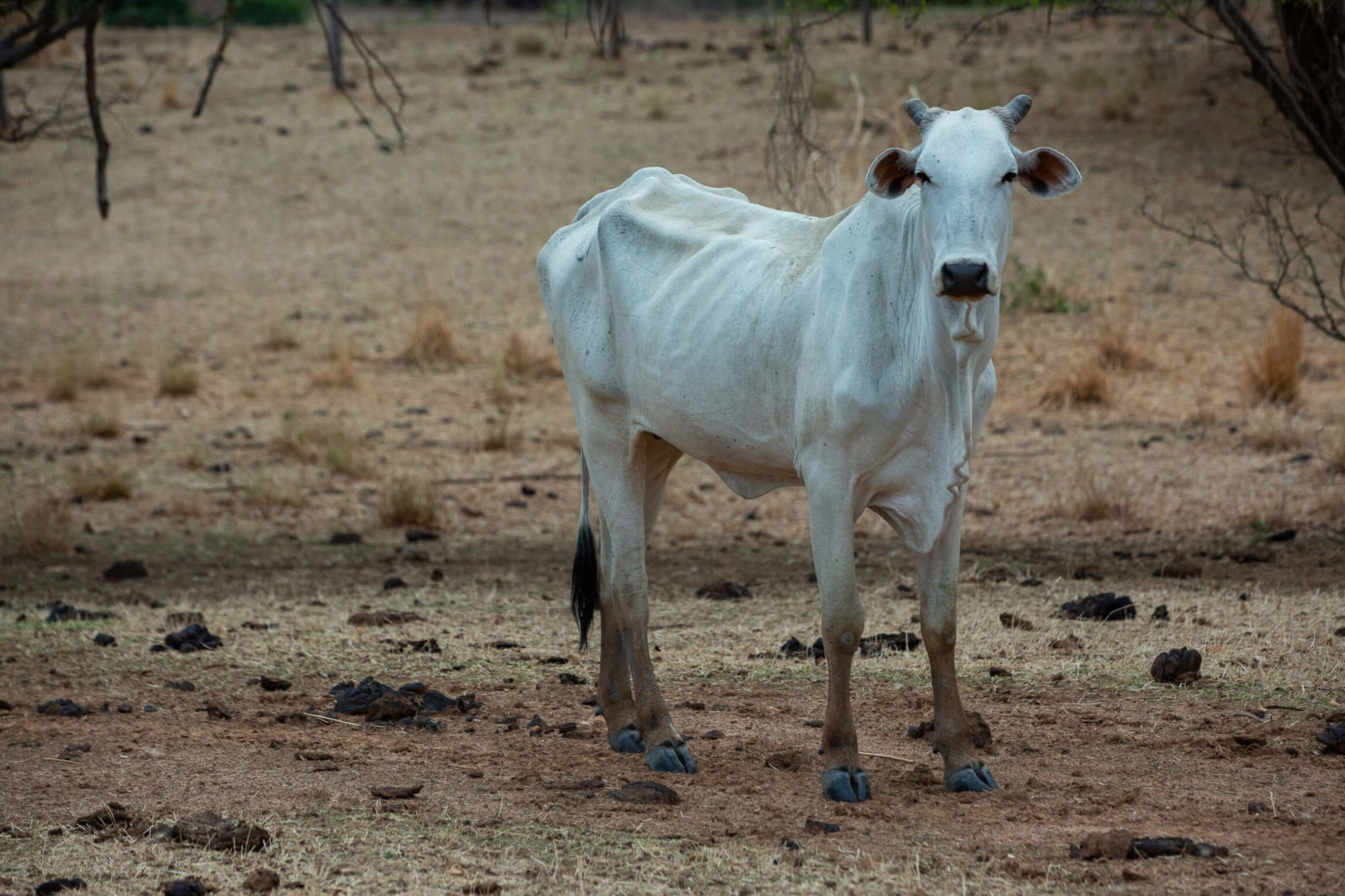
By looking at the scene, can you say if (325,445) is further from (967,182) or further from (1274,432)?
(967,182)

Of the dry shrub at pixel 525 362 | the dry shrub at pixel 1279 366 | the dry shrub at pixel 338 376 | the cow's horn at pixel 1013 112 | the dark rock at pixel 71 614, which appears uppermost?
the cow's horn at pixel 1013 112

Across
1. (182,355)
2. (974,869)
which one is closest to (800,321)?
(974,869)

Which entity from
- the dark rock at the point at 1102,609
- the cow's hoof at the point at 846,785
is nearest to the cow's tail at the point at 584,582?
the cow's hoof at the point at 846,785

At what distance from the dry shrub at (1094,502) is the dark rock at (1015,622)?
2382 mm

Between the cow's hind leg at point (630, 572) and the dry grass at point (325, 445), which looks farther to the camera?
the dry grass at point (325, 445)

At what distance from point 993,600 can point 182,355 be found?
9.04m

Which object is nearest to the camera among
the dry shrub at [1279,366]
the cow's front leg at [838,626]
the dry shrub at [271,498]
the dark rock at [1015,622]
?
the cow's front leg at [838,626]

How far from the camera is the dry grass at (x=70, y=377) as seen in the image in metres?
12.4

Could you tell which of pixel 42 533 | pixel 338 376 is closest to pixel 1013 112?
pixel 42 533

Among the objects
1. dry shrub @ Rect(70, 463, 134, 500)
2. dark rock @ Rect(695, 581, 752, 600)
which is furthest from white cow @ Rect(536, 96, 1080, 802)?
dry shrub @ Rect(70, 463, 134, 500)

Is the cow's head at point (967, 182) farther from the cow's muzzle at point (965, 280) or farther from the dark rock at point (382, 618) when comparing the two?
the dark rock at point (382, 618)

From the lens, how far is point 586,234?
17.8 ft

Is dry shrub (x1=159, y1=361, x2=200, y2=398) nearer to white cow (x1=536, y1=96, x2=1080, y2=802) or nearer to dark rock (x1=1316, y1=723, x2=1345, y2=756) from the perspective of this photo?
white cow (x1=536, y1=96, x2=1080, y2=802)

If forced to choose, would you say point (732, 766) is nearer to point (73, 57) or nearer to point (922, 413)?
point (922, 413)
